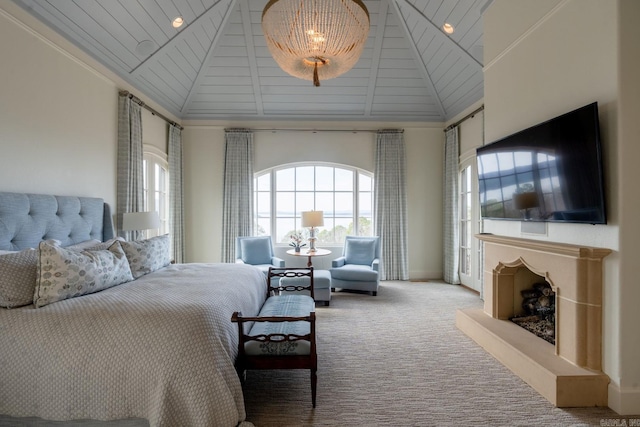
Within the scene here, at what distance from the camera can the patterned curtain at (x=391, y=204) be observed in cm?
643

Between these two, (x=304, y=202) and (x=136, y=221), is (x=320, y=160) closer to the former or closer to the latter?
(x=304, y=202)

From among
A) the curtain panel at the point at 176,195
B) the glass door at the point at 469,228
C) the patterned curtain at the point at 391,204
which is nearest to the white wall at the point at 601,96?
the glass door at the point at 469,228

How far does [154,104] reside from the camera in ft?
17.5

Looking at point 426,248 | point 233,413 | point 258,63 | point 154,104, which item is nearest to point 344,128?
point 258,63

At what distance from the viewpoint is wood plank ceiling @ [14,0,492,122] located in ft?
12.4

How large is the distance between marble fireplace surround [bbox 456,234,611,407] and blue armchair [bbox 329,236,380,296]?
7.30 feet

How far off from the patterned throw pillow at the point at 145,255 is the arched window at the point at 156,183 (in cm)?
200

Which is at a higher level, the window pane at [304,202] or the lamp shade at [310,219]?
the window pane at [304,202]

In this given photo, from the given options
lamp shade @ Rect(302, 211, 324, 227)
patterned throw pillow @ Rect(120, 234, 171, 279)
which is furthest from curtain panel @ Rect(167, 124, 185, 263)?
patterned throw pillow @ Rect(120, 234, 171, 279)

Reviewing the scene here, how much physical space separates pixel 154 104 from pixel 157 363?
4.65m

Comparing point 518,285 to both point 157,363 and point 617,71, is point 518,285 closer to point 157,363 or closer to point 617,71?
point 617,71

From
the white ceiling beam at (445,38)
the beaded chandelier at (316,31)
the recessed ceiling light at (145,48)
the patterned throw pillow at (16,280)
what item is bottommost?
the patterned throw pillow at (16,280)

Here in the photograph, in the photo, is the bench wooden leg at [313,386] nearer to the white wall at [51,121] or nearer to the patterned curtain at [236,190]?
the white wall at [51,121]

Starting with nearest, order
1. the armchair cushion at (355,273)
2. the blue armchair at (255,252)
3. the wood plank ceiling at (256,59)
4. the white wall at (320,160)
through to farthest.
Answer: the wood plank ceiling at (256,59) < the armchair cushion at (355,273) < the blue armchair at (255,252) < the white wall at (320,160)
